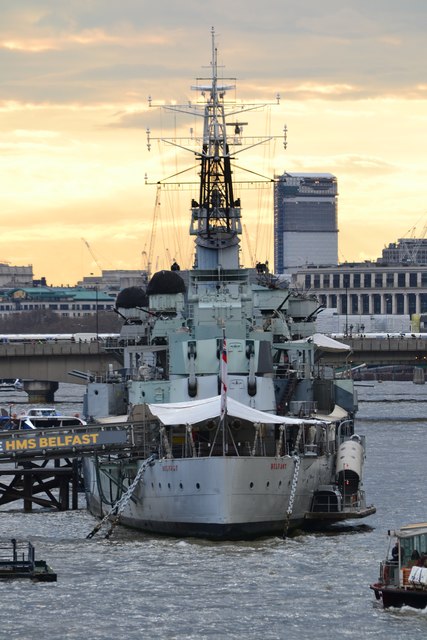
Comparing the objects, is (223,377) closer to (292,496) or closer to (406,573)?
(292,496)

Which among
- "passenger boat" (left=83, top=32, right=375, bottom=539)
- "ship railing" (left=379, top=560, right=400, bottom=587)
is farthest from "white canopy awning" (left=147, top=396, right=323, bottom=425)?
"ship railing" (left=379, top=560, right=400, bottom=587)

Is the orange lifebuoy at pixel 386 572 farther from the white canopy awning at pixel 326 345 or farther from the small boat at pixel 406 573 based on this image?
the white canopy awning at pixel 326 345

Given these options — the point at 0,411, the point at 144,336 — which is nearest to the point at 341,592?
the point at 144,336

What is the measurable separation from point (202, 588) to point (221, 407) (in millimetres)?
12387

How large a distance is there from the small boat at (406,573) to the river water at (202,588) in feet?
1.59

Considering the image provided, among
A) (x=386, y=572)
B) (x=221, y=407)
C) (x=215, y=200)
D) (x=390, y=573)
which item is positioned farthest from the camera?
(x=215, y=200)

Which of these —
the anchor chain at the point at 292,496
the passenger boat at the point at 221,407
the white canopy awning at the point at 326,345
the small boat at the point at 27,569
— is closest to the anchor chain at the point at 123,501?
the passenger boat at the point at 221,407

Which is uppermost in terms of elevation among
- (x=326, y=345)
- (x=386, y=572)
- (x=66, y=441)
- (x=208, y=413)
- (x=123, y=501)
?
(x=326, y=345)

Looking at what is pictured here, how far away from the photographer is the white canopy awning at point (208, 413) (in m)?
80.4

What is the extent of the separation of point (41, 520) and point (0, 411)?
74.2 meters

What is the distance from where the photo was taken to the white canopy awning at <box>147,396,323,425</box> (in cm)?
8044

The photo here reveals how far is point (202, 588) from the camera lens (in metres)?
69.4

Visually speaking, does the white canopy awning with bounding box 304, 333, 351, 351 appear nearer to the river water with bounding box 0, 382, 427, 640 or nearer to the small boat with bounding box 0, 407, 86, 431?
the small boat with bounding box 0, 407, 86, 431

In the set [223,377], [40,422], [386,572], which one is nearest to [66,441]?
[223,377]
